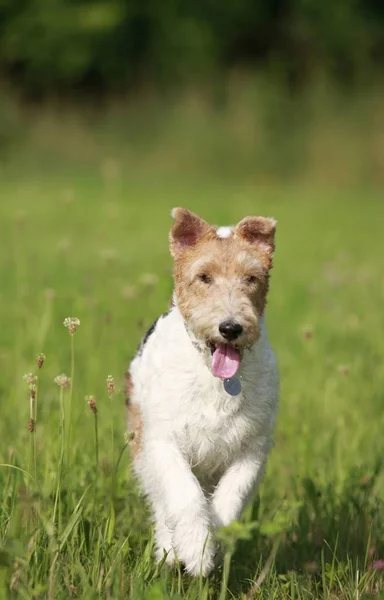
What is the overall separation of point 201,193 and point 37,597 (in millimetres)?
17065

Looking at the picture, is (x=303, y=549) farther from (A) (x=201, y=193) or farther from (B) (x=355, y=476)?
(A) (x=201, y=193)

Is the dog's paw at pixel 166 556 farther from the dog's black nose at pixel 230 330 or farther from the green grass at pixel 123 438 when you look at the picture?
the dog's black nose at pixel 230 330

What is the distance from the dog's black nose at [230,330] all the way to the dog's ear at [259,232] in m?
0.55

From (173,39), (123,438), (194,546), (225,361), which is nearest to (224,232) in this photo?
(225,361)

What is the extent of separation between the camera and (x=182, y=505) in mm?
3781

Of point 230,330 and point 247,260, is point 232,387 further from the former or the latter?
point 247,260

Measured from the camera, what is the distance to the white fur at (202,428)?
3949 mm

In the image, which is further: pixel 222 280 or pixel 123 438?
pixel 123 438

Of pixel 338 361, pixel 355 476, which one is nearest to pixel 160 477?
pixel 355 476

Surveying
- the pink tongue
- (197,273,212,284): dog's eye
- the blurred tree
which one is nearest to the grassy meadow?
the pink tongue

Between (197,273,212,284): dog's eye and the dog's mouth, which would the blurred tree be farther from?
the dog's mouth

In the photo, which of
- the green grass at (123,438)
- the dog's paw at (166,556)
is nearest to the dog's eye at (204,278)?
the green grass at (123,438)

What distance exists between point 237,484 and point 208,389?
404 millimetres

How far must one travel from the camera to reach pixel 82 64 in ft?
99.6
